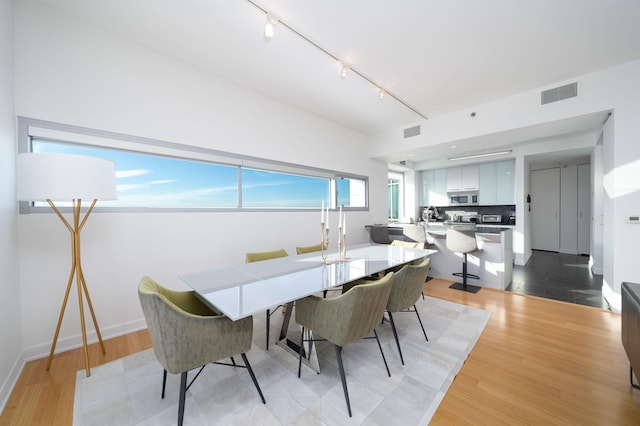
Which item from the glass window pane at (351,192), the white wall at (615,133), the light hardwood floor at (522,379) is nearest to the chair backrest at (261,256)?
the light hardwood floor at (522,379)

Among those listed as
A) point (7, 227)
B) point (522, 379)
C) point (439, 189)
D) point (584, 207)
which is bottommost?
point (522, 379)

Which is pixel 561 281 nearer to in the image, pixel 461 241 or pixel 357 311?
pixel 461 241

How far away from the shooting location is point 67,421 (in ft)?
4.84

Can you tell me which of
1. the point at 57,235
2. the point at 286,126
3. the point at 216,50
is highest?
the point at 216,50

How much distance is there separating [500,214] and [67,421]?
800 cm

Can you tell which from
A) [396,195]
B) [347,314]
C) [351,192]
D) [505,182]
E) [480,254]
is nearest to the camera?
[347,314]

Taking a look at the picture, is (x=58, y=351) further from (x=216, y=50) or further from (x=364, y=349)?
(x=216, y=50)

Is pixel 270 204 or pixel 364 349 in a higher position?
pixel 270 204

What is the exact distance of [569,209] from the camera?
256 inches

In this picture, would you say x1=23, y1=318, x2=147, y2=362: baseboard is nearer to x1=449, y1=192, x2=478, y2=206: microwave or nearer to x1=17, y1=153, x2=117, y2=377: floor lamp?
x1=17, y1=153, x2=117, y2=377: floor lamp

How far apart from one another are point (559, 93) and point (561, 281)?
312cm

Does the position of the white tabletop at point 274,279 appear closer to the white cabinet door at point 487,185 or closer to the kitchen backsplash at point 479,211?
the white cabinet door at point 487,185

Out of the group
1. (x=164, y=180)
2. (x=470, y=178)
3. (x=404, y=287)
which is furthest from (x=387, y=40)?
(x=470, y=178)

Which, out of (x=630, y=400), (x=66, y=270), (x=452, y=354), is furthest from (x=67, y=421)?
(x=630, y=400)
